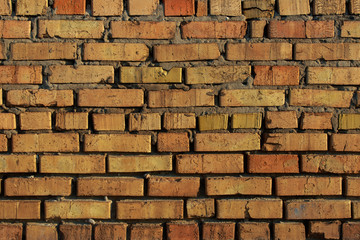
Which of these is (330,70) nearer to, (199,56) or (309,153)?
(309,153)

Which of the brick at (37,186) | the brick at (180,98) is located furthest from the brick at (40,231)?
the brick at (180,98)

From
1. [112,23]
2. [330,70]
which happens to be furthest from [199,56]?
[330,70]

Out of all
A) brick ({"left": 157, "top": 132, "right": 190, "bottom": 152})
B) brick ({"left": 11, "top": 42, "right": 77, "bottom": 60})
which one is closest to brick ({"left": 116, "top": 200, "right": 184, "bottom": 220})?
brick ({"left": 157, "top": 132, "right": 190, "bottom": 152})

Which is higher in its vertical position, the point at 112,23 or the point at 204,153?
the point at 112,23

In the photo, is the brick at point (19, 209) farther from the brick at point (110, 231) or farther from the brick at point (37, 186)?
the brick at point (110, 231)

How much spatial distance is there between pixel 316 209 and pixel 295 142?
1.09ft

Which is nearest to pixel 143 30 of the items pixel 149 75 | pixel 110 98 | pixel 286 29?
pixel 149 75

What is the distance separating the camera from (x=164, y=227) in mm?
1720

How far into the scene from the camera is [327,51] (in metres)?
1.74

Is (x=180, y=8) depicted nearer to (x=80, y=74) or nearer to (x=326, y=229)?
(x=80, y=74)

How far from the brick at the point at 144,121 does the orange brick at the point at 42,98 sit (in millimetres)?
301

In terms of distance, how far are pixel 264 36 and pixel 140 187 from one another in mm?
944

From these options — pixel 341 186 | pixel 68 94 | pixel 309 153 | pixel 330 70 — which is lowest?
pixel 341 186

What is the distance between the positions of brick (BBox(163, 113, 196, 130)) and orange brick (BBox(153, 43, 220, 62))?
265 millimetres
